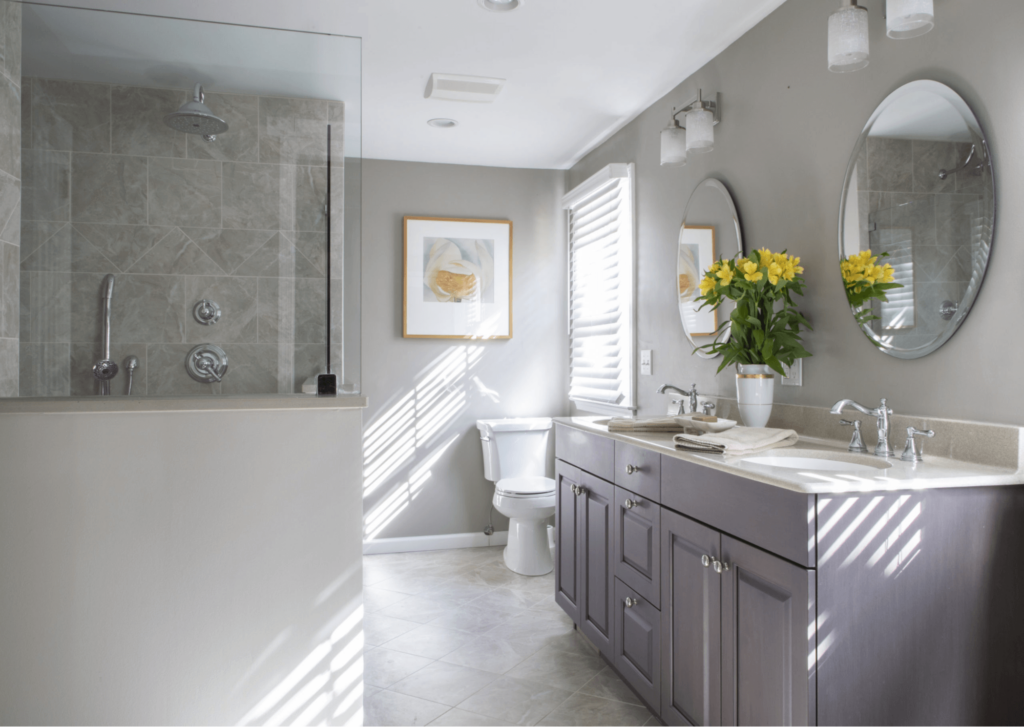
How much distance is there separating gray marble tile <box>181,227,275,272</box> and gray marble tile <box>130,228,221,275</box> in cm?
2

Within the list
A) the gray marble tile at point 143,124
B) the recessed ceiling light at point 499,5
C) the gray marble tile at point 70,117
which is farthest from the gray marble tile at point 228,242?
the recessed ceiling light at point 499,5

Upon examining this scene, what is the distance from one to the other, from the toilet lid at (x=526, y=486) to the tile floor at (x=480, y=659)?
1.56ft

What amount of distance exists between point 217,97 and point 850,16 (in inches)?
66.8

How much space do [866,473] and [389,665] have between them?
1.91 meters

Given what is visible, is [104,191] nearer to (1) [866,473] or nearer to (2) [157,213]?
(2) [157,213]

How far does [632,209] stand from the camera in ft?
11.0

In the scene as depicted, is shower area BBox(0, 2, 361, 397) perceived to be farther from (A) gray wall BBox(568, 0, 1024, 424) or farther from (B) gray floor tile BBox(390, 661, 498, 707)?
(A) gray wall BBox(568, 0, 1024, 424)

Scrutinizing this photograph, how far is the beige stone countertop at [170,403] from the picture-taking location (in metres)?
1.64

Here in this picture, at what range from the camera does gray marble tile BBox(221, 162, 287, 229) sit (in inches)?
72.9

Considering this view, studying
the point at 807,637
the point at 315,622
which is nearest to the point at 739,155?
the point at 807,637

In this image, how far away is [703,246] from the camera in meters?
2.70

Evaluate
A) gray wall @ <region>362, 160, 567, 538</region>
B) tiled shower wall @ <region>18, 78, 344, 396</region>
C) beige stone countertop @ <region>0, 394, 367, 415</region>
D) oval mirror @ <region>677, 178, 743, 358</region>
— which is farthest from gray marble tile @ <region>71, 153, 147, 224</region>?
gray wall @ <region>362, 160, 567, 538</region>

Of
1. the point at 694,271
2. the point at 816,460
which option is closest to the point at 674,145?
the point at 694,271

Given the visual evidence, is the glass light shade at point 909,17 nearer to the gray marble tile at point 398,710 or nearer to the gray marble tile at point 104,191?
the gray marble tile at point 104,191
